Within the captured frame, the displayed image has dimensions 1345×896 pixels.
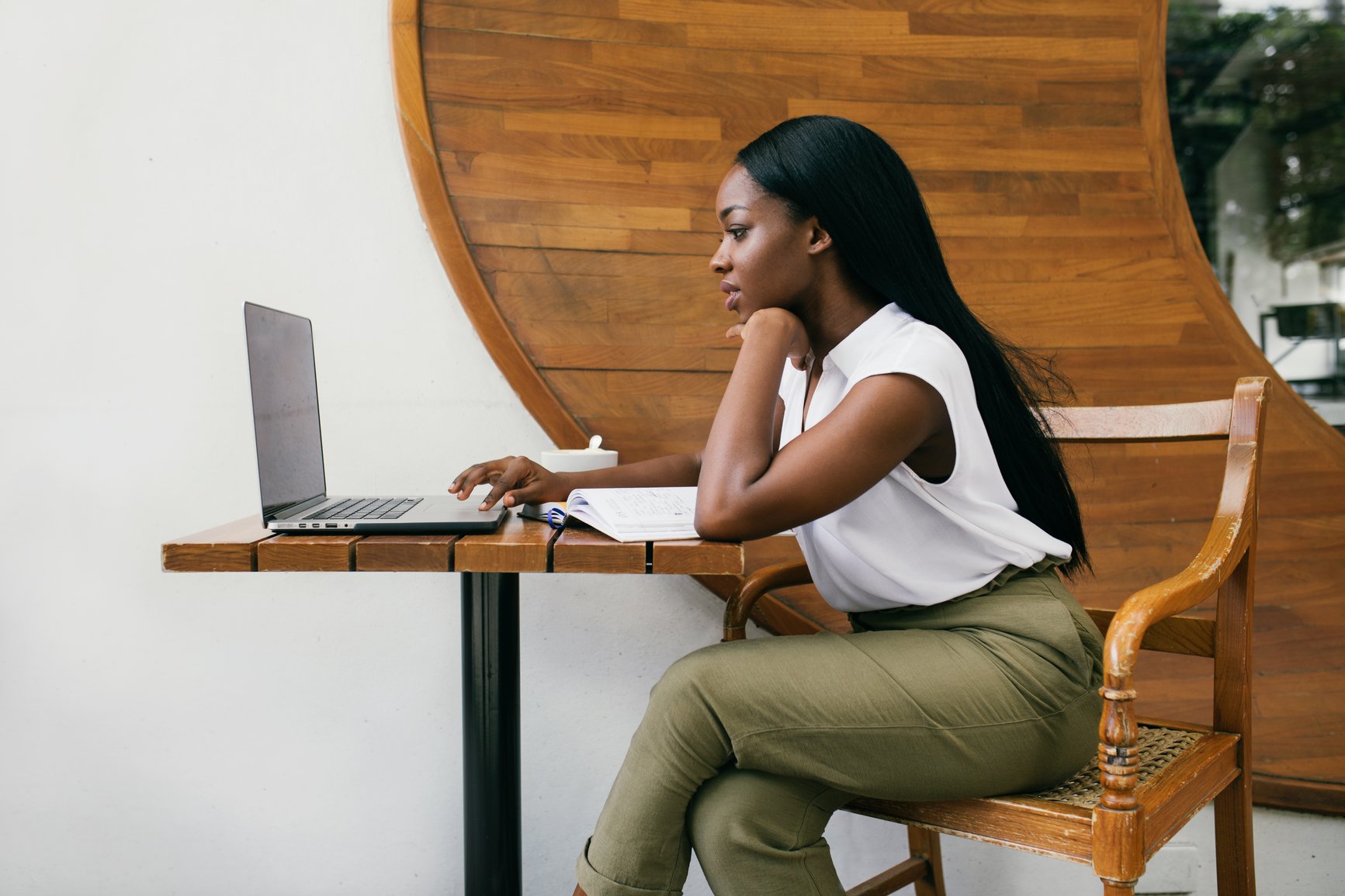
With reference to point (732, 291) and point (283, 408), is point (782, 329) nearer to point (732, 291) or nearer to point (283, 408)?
point (732, 291)

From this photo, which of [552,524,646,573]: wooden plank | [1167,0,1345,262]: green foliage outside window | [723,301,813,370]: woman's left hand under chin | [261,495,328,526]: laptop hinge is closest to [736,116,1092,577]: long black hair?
[723,301,813,370]: woman's left hand under chin

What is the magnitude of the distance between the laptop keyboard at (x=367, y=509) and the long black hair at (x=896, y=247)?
0.62 m

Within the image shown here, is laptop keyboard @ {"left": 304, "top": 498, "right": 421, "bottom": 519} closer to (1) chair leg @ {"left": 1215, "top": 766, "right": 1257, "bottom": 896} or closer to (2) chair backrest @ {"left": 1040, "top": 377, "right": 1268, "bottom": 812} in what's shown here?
(2) chair backrest @ {"left": 1040, "top": 377, "right": 1268, "bottom": 812}

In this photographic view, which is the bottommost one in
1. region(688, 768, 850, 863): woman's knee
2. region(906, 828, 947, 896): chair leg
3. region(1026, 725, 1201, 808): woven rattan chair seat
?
region(906, 828, 947, 896): chair leg

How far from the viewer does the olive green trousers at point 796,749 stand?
3.23 feet

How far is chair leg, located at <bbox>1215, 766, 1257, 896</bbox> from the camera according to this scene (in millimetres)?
1252

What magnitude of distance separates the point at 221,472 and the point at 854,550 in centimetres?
120

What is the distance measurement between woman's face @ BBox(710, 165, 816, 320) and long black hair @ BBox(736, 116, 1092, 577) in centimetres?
2

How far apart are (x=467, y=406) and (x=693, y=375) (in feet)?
1.38

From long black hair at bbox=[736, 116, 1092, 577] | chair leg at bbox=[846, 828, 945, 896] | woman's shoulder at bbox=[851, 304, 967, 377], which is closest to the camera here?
woman's shoulder at bbox=[851, 304, 967, 377]

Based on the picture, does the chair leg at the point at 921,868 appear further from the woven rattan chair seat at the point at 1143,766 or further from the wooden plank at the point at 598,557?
the wooden plank at the point at 598,557

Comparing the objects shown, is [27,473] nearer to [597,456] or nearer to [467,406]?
[467,406]

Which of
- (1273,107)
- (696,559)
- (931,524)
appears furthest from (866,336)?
(1273,107)

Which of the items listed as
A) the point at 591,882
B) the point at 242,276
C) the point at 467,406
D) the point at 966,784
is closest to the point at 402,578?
the point at 467,406
